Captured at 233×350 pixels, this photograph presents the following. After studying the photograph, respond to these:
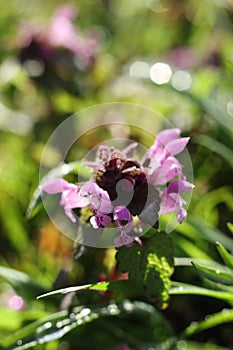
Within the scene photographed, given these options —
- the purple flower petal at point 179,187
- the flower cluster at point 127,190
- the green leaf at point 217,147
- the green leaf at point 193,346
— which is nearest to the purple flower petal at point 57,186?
the flower cluster at point 127,190

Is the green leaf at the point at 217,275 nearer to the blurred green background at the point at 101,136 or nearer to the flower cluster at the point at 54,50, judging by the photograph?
the blurred green background at the point at 101,136

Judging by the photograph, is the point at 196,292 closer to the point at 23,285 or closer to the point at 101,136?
the point at 23,285

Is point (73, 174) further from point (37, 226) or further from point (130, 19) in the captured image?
point (130, 19)

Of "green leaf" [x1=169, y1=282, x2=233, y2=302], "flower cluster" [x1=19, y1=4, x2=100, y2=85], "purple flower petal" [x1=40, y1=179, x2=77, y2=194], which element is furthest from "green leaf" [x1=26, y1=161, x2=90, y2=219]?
"flower cluster" [x1=19, y1=4, x2=100, y2=85]

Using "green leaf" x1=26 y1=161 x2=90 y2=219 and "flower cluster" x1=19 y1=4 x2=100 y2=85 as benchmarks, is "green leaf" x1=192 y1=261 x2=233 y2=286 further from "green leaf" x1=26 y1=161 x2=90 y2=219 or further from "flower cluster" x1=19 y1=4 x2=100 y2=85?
"flower cluster" x1=19 y1=4 x2=100 y2=85

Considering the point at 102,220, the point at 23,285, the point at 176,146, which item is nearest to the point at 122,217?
the point at 102,220

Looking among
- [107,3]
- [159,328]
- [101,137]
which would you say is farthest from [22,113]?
[107,3]
